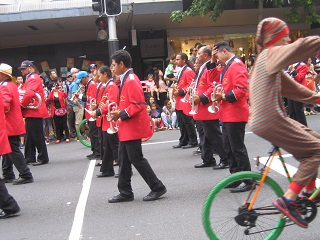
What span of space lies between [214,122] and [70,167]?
3.36 m

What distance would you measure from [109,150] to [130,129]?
6.73 feet

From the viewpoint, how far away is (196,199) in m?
6.36

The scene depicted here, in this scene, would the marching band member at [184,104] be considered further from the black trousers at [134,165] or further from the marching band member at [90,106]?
the black trousers at [134,165]

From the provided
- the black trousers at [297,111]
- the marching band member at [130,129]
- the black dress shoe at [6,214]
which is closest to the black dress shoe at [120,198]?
the marching band member at [130,129]

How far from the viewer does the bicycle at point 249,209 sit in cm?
418

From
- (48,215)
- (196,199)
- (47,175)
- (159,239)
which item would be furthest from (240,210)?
(47,175)

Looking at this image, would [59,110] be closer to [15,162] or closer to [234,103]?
[15,162]

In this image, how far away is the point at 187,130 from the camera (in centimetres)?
1048

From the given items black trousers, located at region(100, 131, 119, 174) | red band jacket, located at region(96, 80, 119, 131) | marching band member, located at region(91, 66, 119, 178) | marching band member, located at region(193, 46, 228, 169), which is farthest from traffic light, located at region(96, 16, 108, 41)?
black trousers, located at region(100, 131, 119, 174)

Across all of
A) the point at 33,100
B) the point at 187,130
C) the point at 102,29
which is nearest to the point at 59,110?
the point at 102,29

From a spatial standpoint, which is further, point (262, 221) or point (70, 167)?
point (70, 167)

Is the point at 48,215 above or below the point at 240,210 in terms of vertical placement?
below

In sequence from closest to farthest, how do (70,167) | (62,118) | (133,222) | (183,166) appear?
(133,222)
(183,166)
(70,167)
(62,118)

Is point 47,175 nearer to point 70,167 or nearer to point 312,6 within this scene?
point 70,167
